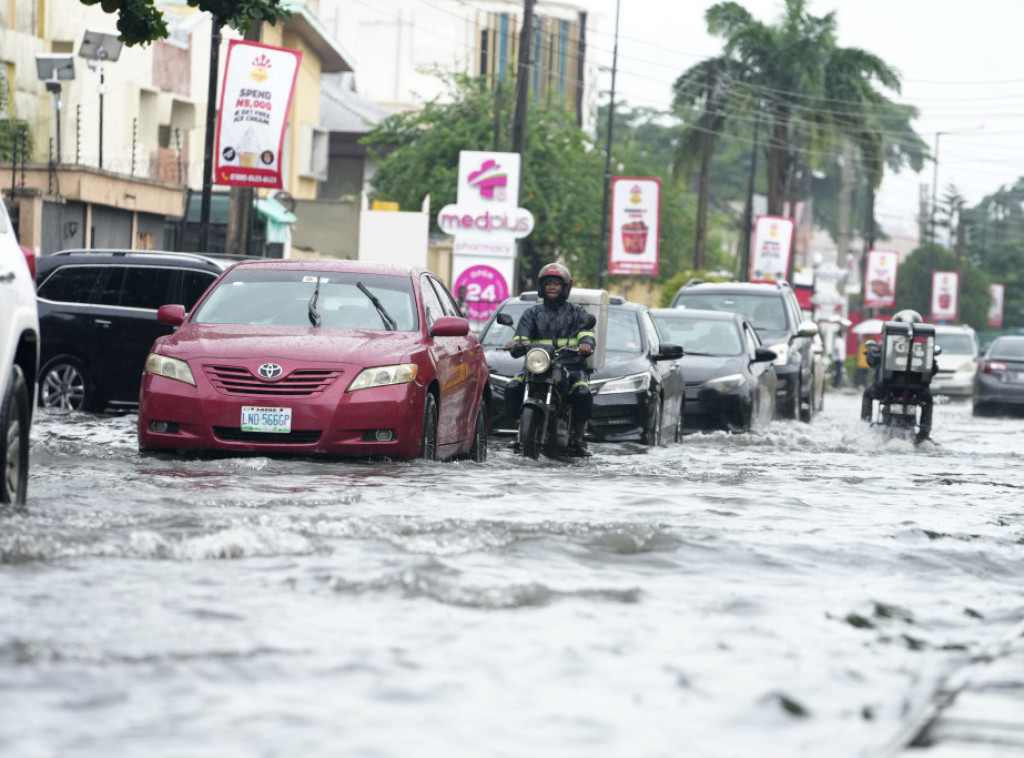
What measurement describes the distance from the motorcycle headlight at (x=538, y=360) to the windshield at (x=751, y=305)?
12854mm

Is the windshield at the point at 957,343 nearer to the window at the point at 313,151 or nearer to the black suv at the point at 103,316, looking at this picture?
the window at the point at 313,151

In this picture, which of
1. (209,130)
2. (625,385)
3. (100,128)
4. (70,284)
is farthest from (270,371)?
(100,128)

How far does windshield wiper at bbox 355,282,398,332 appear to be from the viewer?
1360cm

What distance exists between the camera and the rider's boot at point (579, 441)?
1620 centimetres

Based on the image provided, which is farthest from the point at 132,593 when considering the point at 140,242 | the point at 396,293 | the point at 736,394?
the point at 140,242

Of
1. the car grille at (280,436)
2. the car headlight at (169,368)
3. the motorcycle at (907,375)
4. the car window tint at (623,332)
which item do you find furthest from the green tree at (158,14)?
the motorcycle at (907,375)

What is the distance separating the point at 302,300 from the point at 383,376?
55.6 inches

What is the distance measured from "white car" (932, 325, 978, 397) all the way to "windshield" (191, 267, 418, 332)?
3408 centimetres

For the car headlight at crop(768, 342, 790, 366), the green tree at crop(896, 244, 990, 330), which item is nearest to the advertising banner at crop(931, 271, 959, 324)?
the green tree at crop(896, 244, 990, 330)

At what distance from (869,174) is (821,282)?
10.0 meters

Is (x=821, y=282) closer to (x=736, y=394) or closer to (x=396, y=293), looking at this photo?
(x=736, y=394)

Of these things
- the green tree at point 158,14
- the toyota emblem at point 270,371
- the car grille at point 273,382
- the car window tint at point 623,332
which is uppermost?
the green tree at point 158,14

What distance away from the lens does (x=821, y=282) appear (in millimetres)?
60312

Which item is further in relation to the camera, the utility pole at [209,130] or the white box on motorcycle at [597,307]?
the utility pole at [209,130]
